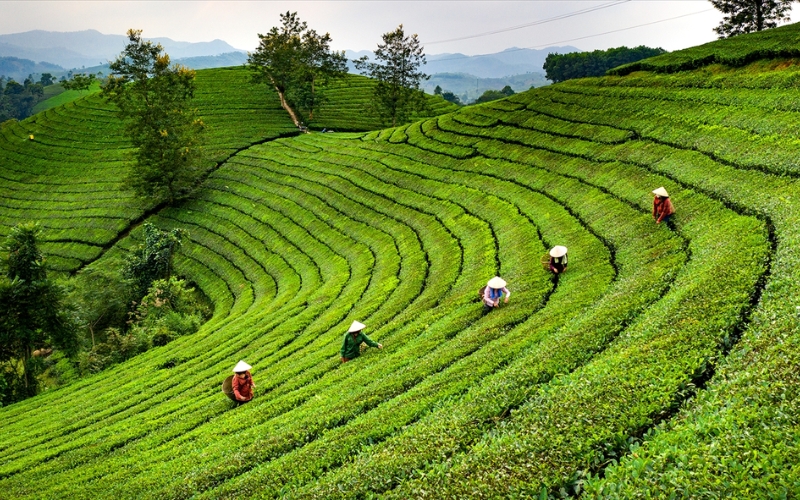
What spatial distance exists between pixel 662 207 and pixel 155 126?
4894 cm

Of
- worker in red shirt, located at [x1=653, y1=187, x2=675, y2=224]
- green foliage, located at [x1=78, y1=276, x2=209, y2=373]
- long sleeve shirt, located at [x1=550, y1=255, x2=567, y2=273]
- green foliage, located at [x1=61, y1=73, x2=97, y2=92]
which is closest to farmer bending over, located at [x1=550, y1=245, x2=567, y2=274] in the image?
long sleeve shirt, located at [x1=550, y1=255, x2=567, y2=273]

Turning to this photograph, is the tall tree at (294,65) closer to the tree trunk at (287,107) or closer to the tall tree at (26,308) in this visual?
the tree trunk at (287,107)

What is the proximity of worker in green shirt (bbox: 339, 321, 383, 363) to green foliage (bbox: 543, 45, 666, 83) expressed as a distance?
14206 centimetres

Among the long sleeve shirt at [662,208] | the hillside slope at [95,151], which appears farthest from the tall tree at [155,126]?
the long sleeve shirt at [662,208]

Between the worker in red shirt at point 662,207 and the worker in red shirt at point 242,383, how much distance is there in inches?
630

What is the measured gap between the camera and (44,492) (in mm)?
12672

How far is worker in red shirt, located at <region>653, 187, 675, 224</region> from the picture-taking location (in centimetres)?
1820

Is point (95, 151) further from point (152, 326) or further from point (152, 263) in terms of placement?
point (152, 326)

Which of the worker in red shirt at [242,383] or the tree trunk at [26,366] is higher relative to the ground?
the worker in red shirt at [242,383]

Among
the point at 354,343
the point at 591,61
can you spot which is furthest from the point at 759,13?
the point at 591,61

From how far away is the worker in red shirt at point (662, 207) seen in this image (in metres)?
18.2

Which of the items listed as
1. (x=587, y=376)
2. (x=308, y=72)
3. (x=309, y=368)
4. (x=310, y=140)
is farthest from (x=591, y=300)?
(x=308, y=72)

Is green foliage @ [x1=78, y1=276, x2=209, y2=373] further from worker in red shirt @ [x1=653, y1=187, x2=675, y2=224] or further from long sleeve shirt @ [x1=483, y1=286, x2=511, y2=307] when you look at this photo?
worker in red shirt @ [x1=653, y1=187, x2=675, y2=224]

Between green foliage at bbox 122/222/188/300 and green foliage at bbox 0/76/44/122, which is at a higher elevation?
green foliage at bbox 0/76/44/122
